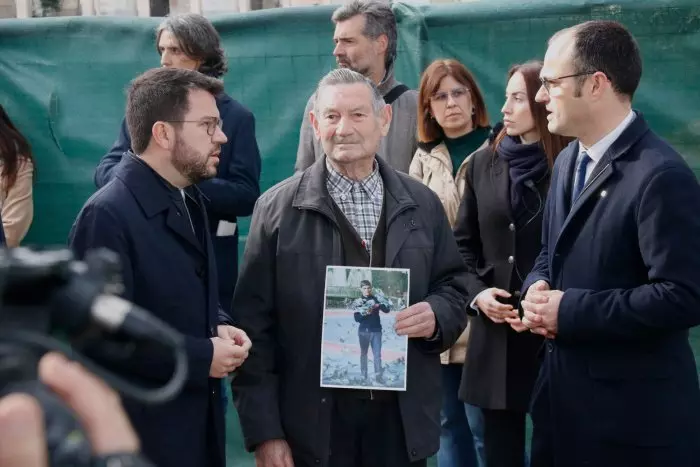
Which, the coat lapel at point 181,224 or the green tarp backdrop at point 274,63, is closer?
the coat lapel at point 181,224

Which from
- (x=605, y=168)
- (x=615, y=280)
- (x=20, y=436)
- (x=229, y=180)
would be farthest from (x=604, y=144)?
(x=20, y=436)

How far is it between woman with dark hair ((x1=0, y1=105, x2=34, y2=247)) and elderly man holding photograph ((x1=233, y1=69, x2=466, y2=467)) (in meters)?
2.31

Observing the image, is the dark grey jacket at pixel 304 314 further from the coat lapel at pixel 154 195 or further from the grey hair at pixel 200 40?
the grey hair at pixel 200 40

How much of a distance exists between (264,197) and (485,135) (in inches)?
63.4

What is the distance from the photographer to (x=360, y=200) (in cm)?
382

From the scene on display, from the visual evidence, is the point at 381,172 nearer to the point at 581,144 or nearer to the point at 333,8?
the point at 581,144

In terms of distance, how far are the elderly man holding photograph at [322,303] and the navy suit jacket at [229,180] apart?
0.95 metres

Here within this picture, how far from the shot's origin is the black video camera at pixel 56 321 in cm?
147

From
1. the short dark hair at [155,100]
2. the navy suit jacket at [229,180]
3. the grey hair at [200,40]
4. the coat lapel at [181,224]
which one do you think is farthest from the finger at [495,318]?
the grey hair at [200,40]

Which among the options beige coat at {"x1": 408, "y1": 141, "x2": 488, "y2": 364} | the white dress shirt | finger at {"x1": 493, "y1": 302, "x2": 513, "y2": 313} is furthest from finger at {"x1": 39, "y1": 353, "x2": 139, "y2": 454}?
beige coat at {"x1": 408, "y1": 141, "x2": 488, "y2": 364}

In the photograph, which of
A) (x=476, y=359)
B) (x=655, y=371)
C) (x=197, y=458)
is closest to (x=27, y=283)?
(x=197, y=458)

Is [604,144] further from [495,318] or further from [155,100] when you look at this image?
[155,100]

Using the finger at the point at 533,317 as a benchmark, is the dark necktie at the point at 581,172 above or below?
above

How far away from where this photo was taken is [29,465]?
1441 mm
